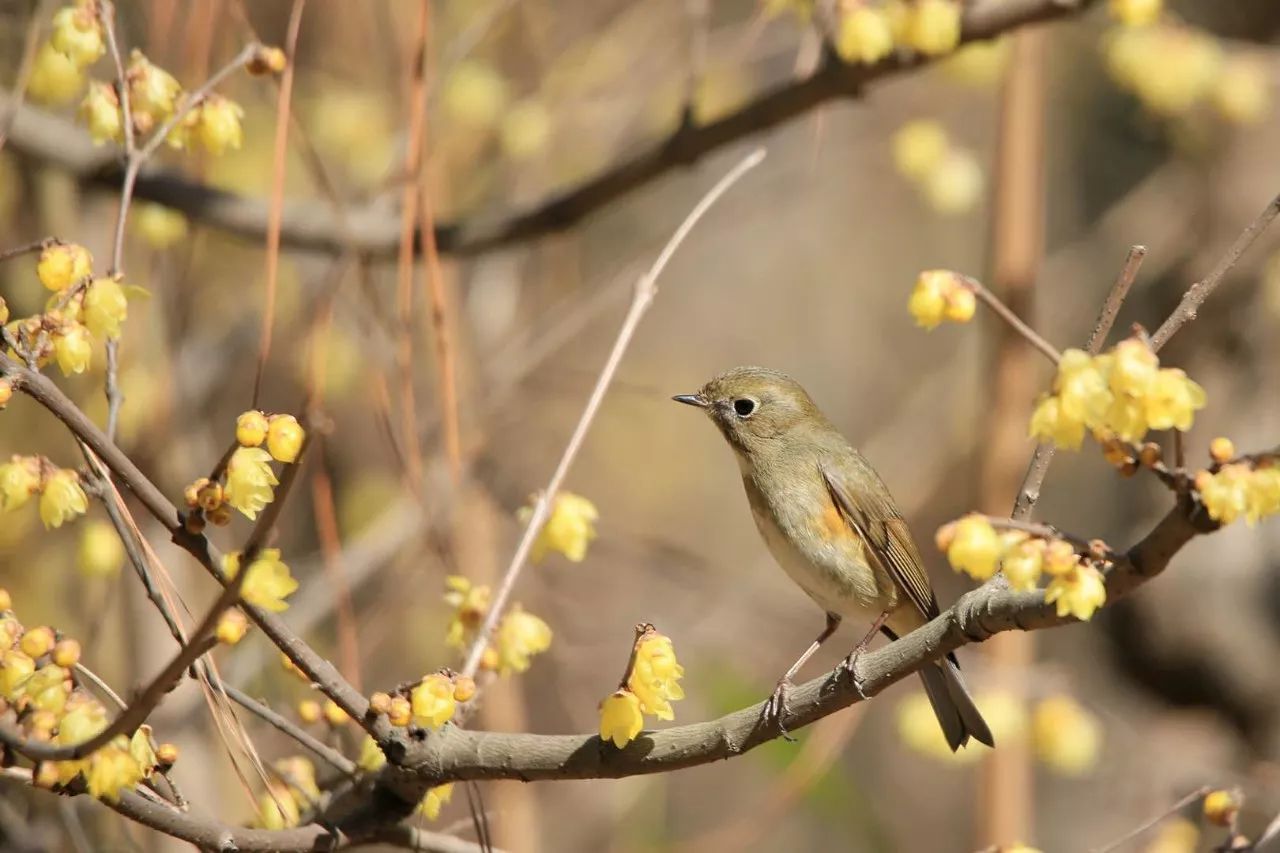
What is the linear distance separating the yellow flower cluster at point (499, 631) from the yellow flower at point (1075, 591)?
82cm

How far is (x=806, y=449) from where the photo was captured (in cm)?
312

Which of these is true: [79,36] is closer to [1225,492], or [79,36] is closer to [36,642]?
[36,642]

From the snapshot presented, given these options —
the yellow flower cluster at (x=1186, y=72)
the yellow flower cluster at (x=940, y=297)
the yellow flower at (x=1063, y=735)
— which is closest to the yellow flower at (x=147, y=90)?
the yellow flower cluster at (x=940, y=297)

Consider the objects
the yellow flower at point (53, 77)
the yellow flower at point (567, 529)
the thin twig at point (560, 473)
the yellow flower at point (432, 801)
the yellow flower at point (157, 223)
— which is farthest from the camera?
the yellow flower at point (157, 223)

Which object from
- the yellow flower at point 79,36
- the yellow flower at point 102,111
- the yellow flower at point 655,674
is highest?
the yellow flower at point 79,36

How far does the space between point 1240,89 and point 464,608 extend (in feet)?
9.74

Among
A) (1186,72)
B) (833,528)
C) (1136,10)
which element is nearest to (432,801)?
(833,528)

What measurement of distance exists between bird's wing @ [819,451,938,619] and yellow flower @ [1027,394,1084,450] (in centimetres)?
151

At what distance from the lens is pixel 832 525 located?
2990 millimetres

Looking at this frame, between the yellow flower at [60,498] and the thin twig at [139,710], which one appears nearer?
the thin twig at [139,710]

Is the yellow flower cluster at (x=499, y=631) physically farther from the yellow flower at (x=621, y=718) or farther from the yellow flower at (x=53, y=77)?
the yellow flower at (x=53, y=77)

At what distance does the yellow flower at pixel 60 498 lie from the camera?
1643 mm

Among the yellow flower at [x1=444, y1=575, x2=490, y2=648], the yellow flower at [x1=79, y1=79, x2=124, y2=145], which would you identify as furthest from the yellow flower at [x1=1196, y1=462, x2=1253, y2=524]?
the yellow flower at [x1=79, y1=79, x2=124, y2=145]

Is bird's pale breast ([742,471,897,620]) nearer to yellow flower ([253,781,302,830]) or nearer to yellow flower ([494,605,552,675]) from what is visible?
yellow flower ([494,605,552,675])
